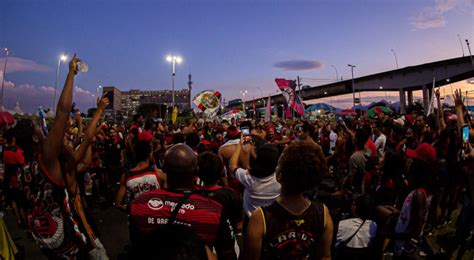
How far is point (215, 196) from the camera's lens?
3.17 metres

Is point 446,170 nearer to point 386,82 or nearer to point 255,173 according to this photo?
point 255,173

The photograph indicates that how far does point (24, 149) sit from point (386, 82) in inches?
2638

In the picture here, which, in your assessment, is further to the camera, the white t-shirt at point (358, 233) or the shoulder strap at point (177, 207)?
the white t-shirt at point (358, 233)

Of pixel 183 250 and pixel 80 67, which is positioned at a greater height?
pixel 80 67

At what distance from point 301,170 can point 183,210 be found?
818 mm

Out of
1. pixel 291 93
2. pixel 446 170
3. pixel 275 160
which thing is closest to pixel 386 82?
pixel 291 93

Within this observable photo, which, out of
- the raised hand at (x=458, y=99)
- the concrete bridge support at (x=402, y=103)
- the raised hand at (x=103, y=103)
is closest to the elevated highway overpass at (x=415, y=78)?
the concrete bridge support at (x=402, y=103)

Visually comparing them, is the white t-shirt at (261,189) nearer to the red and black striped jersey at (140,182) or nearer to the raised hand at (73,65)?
the red and black striped jersey at (140,182)

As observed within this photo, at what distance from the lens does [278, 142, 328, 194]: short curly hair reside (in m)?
2.24

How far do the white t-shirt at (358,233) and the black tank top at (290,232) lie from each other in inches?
69.7

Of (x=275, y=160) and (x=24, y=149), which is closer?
(x=24, y=149)

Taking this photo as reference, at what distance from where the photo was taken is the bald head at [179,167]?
228 cm

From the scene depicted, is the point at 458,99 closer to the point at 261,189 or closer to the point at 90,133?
the point at 261,189

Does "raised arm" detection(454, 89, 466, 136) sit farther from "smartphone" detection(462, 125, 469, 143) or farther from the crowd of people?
"smartphone" detection(462, 125, 469, 143)
